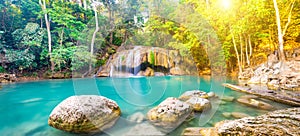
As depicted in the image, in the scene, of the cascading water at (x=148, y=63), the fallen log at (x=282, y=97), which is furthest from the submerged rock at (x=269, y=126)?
the cascading water at (x=148, y=63)

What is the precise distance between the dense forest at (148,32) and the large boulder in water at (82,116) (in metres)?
5.51

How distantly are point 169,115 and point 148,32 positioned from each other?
6.00 meters

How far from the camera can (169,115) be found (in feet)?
8.01

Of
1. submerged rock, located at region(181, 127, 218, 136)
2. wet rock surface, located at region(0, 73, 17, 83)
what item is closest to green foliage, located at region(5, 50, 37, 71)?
wet rock surface, located at region(0, 73, 17, 83)

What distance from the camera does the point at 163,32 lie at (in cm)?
830

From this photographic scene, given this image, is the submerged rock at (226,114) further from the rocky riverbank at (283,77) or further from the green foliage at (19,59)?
the green foliage at (19,59)

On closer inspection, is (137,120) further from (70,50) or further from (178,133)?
(70,50)

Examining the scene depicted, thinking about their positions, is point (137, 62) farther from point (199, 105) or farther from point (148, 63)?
point (199, 105)

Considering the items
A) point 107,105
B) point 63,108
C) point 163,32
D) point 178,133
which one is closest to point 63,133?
point 63,108

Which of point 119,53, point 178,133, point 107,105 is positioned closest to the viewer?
point 178,133

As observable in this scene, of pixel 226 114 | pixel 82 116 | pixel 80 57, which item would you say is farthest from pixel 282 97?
pixel 80 57

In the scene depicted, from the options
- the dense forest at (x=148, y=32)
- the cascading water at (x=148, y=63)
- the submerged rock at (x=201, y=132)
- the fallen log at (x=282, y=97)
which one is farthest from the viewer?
the cascading water at (x=148, y=63)

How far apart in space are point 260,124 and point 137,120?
1.86 m

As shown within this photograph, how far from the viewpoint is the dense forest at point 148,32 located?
25.3 feet
